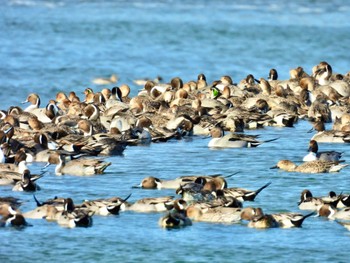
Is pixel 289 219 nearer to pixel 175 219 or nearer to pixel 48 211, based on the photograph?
pixel 175 219

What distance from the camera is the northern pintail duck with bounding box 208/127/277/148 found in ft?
71.7

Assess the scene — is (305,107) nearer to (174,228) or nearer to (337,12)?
(174,228)

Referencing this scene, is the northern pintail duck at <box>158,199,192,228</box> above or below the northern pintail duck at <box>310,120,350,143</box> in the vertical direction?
below

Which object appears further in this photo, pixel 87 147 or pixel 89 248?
pixel 87 147

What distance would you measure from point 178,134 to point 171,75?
17.9 m

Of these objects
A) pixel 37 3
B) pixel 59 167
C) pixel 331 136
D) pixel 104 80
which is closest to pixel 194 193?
pixel 59 167

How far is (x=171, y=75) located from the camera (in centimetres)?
4062

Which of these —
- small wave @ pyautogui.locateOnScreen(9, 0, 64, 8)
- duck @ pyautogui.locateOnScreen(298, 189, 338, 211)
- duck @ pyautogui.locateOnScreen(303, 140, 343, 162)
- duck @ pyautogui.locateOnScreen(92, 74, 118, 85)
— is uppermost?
small wave @ pyautogui.locateOnScreen(9, 0, 64, 8)

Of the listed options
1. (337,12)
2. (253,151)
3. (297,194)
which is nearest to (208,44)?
(337,12)

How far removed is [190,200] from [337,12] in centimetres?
4847

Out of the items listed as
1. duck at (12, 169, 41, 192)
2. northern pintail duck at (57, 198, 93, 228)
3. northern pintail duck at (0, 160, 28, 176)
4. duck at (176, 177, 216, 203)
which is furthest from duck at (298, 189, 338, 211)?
northern pintail duck at (0, 160, 28, 176)

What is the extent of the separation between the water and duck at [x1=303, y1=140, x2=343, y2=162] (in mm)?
496

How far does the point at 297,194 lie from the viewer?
17797mm

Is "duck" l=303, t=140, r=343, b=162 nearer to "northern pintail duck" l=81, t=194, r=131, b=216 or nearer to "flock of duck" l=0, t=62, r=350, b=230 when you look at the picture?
"flock of duck" l=0, t=62, r=350, b=230
